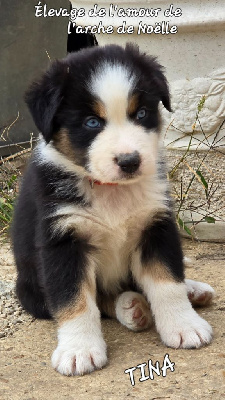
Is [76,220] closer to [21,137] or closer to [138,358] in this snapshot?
[138,358]

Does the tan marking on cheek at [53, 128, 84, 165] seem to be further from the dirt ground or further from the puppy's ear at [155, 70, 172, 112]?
the dirt ground

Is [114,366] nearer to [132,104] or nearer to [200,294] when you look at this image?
[200,294]

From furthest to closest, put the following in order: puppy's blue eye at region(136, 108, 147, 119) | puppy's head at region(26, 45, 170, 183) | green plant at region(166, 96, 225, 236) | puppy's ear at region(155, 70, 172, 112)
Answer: green plant at region(166, 96, 225, 236)
puppy's ear at region(155, 70, 172, 112)
puppy's blue eye at region(136, 108, 147, 119)
puppy's head at region(26, 45, 170, 183)

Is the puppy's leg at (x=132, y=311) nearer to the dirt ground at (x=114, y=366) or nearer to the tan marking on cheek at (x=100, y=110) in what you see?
the dirt ground at (x=114, y=366)

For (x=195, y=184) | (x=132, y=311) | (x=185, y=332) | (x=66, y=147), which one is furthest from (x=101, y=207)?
(x=195, y=184)

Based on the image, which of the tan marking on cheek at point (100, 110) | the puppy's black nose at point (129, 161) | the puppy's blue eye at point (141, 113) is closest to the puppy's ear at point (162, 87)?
the puppy's blue eye at point (141, 113)

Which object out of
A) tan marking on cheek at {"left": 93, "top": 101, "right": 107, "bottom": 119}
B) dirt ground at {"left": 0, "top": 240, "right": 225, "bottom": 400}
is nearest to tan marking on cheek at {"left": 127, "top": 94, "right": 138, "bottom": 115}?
tan marking on cheek at {"left": 93, "top": 101, "right": 107, "bottom": 119}
